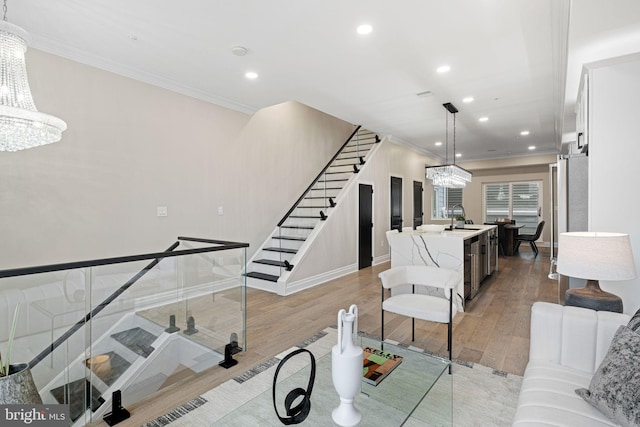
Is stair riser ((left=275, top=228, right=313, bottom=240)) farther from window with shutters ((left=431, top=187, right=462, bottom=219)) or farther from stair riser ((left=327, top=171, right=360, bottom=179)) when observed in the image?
window with shutters ((left=431, top=187, right=462, bottom=219))

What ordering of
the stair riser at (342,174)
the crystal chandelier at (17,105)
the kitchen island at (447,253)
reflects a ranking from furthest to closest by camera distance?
the stair riser at (342,174), the kitchen island at (447,253), the crystal chandelier at (17,105)

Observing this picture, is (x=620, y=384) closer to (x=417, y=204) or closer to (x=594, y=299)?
(x=594, y=299)

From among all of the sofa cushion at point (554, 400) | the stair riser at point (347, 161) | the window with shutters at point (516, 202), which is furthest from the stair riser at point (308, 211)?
the window with shutters at point (516, 202)

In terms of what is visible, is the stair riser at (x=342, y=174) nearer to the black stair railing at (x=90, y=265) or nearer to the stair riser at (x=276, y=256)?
the stair riser at (x=276, y=256)

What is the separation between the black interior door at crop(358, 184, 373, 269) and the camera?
273 inches

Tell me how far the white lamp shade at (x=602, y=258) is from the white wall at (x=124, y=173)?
439 cm

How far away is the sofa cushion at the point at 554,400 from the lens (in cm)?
139

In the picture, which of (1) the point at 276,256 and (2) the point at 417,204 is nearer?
(1) the point at 276,256

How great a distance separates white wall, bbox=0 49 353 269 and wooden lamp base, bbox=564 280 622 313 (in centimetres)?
440

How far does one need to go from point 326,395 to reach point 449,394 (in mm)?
725

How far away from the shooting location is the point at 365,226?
23.4 ft

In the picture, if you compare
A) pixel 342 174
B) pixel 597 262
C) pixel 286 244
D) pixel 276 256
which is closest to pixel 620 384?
pixel 597 262

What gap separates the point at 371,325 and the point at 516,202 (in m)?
9.77

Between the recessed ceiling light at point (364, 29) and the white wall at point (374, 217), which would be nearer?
the recessed ceiling light at point (364, 29)
